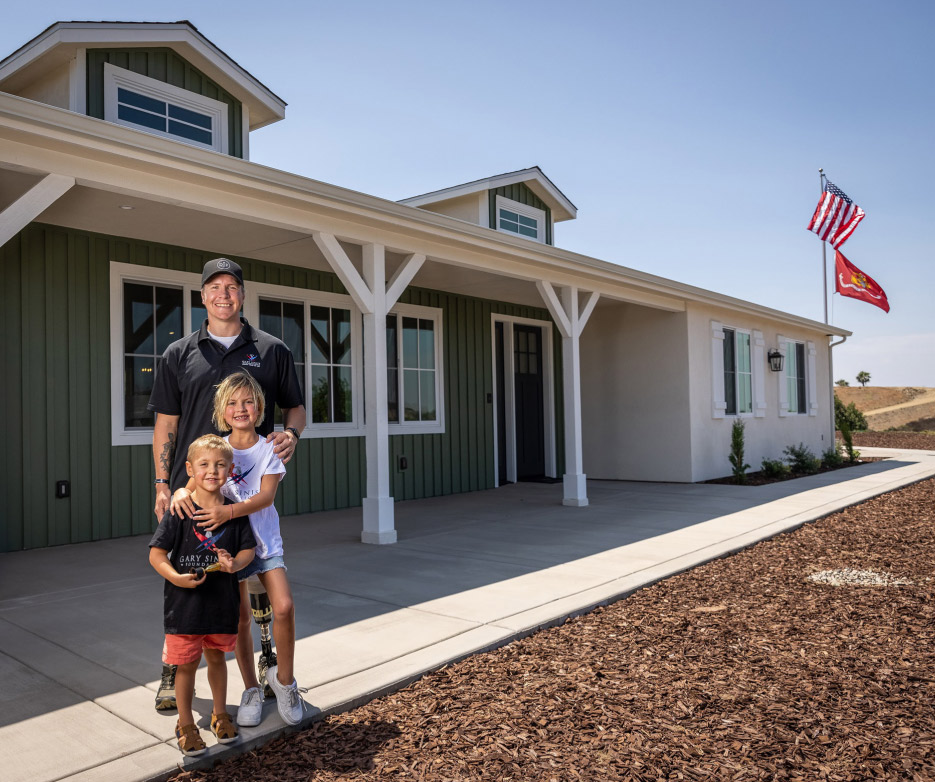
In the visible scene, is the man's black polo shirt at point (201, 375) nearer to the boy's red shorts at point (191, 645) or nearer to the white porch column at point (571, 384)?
the boy's red shorts at point (191, 645)

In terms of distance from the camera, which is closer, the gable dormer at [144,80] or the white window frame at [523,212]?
the gable dormer at [144,80]

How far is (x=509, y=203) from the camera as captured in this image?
10727 millimetres

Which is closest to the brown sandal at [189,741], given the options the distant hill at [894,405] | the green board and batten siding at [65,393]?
the green board and batten siding at [65,393]

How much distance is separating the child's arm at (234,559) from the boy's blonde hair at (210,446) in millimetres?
263

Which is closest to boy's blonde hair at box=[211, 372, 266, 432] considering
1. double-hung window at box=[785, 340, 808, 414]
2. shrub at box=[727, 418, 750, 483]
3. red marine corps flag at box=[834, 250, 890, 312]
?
shrub at box=[727, 418, 750, 483]

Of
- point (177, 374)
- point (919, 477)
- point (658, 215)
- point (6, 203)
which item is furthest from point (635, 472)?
point (177, 374)

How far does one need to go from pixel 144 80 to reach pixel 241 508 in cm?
598

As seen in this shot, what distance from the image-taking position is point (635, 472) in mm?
10617

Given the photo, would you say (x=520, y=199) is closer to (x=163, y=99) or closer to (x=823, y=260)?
(x=163, y=99)

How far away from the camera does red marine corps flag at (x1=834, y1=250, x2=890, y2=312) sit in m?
14.5

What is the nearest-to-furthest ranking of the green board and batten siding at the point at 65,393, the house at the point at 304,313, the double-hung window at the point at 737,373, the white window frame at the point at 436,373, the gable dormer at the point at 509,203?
the house at the point at 304,313, the green board and batten siding at the point at 65,393, the white window frame at the point at 436,373, the gable dormer at the point at 509,203, the double-hung window at the point at 737,373

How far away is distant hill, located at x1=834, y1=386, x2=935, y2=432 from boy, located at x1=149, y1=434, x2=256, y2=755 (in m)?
29.9

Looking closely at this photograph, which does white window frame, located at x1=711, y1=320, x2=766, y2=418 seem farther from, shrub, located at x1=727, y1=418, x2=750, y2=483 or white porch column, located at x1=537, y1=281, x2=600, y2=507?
white porch column, located at x1=537, y1=281, x2=600, y2=507

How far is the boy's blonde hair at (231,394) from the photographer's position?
2.21 meters
